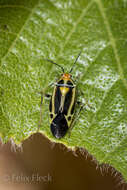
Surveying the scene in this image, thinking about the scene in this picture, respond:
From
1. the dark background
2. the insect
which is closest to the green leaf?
the insect

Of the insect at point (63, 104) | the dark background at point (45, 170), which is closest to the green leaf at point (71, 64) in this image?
the insect at point (63, 104)

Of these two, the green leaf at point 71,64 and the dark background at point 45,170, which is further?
the dark background at point 45,170

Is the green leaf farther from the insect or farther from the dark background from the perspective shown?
the dark background

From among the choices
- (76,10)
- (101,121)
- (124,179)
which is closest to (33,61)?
(76,10)

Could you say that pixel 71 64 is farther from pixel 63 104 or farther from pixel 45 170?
pixel 45 170

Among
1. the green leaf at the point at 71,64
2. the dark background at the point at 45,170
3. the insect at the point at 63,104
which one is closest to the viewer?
the green leaf at the point at 71,64

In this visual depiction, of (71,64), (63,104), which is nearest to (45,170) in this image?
(63,104)

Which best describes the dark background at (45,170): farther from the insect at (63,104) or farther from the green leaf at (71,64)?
the green leaf at (71,64)
